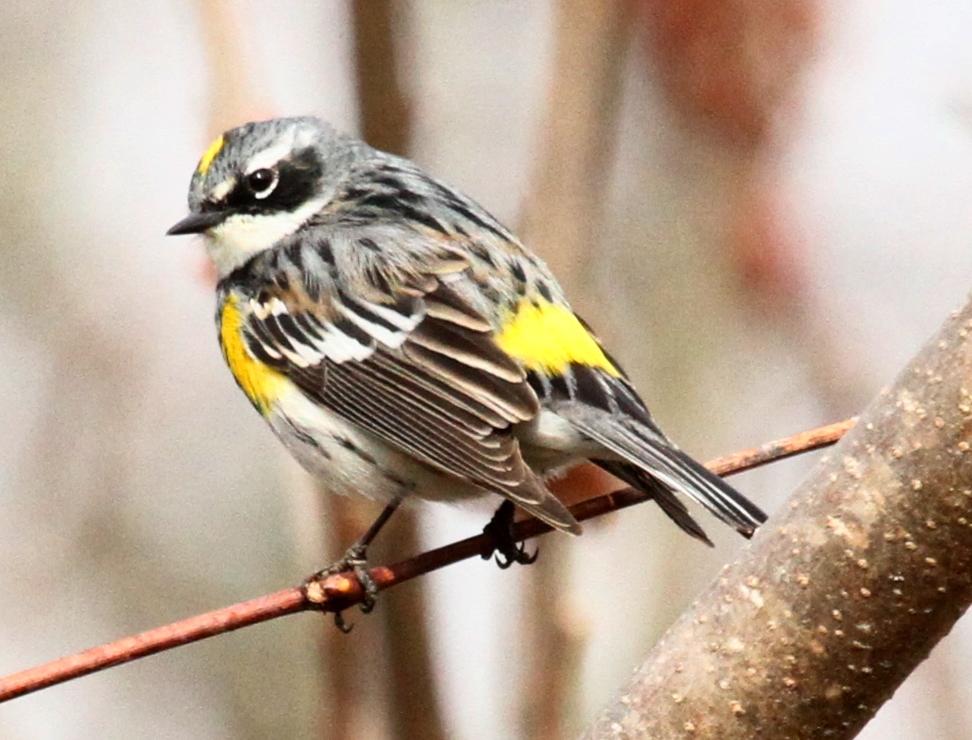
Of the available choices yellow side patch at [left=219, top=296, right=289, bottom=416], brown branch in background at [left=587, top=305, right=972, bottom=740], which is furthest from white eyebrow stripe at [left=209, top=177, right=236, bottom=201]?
brown branch in background at [left=587, top=305, right=972, bottom=740]

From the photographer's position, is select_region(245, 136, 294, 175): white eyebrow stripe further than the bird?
Yes

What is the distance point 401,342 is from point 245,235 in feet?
2.35

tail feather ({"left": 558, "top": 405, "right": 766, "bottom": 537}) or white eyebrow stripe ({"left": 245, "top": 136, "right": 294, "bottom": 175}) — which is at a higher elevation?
white eyebrow stripe ({"left": 245, "top": 136, "right": 294, "bottom": 175})

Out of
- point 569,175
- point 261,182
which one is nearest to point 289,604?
point 569,175

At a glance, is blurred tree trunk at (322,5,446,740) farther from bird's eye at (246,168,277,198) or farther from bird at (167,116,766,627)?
bird's eye at (246,168,277,198)

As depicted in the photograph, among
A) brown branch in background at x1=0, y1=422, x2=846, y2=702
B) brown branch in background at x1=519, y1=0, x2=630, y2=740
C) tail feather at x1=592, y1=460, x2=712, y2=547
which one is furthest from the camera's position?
brown branch in background at x1=519, y1=0, x2=630, y2=740

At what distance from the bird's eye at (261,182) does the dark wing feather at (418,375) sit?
0.40 metres

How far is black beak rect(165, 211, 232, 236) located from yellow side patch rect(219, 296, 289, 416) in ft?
0.79

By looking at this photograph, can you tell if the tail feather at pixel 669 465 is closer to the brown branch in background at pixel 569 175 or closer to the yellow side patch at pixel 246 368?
the brown branch in background at pixel 569 175

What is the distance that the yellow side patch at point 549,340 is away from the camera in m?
3.98

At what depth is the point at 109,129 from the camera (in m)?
7.38

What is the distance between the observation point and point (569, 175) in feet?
11.4

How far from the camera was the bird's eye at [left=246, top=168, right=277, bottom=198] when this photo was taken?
4.48m

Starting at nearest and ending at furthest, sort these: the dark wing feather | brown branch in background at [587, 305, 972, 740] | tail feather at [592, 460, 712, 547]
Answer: brown branch in background at [587, 305, 972, 740], tail feather at [592, 460, 712, 547], the dark wing feather
